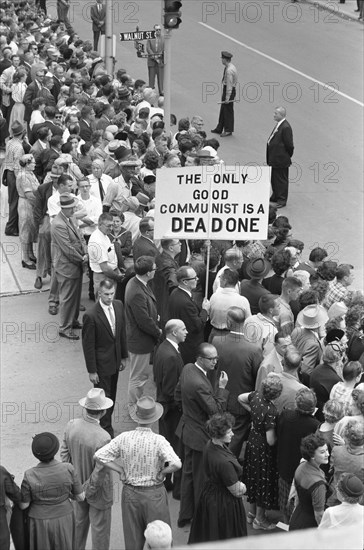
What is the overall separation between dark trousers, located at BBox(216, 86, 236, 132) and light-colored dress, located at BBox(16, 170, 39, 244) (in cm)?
748

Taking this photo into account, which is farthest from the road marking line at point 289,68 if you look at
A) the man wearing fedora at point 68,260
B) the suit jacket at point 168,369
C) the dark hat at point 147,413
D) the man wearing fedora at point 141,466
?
the man wearing fedora at point 141,466

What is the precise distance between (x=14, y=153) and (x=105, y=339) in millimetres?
4969

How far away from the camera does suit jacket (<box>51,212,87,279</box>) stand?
440 inches

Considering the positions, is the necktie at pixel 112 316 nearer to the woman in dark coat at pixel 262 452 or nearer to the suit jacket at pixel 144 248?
the suit jacket at pixel 144 248

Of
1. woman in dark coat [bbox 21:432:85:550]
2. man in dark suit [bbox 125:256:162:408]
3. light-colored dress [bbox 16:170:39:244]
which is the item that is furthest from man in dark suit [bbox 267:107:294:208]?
woman in dark coat [bbox 21:432:85:550]

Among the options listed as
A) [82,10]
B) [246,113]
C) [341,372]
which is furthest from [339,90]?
[341,372]

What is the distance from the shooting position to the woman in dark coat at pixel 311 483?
6.89 m

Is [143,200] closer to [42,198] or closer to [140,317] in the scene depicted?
[42,198]

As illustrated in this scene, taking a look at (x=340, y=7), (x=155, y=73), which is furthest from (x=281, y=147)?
(x=340, y=7)

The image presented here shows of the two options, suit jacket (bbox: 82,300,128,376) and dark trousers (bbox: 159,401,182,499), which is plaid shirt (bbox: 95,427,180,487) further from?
suit jacket (bbox: 82,300,128,376)

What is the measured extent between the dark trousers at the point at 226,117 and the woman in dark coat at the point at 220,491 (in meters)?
13.1

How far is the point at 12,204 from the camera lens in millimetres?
A: 13930

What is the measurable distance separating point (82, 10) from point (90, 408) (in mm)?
27683

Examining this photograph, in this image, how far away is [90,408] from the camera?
739 cm
